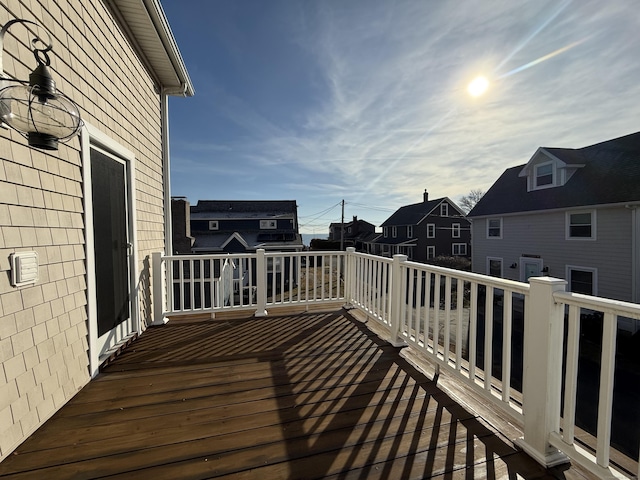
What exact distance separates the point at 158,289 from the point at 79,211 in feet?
5.51

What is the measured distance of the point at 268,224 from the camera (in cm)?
2319

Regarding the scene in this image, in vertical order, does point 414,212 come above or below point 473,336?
above

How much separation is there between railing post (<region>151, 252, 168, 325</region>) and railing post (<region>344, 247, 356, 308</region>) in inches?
96.1

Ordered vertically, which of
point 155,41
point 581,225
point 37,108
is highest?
point 155,41

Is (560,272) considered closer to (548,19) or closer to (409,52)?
(548,19)

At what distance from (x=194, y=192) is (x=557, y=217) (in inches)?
969

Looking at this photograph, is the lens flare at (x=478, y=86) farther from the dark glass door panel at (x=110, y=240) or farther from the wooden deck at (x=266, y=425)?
the dark glass door panel at (x=110, y=240)

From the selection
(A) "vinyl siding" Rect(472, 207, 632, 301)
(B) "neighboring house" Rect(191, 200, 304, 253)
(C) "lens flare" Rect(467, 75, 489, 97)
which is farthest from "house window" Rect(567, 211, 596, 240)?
(B) "neighboring house" Rect(191, 200, 304, 253)

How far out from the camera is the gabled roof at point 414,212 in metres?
21.5

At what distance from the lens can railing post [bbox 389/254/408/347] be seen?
2.74m

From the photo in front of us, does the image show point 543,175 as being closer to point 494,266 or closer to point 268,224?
point 494,266

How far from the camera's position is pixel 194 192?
24.8m

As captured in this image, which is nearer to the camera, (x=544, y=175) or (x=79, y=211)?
(x=79, y=211)

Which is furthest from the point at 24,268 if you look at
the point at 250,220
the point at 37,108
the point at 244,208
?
the point at 244,208
